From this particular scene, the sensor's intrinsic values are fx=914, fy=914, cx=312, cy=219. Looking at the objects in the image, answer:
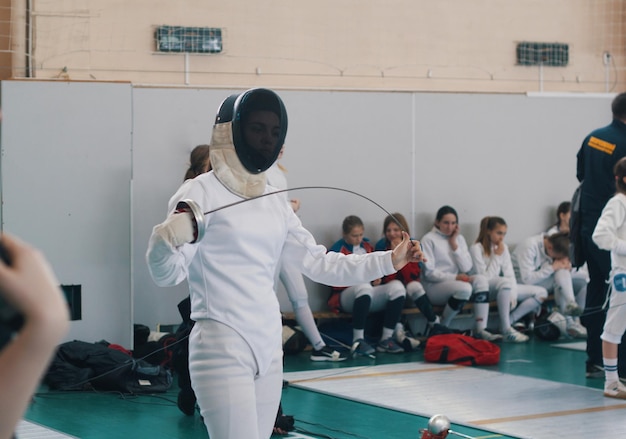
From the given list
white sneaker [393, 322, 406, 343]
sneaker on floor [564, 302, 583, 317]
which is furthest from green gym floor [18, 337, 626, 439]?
sneaker on floor [564, 302, 583, 317]

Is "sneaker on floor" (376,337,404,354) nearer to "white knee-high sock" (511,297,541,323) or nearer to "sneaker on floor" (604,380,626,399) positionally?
"white knee-high sock" (511,297,541,323)

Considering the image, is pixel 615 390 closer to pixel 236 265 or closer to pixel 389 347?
pixel 389 347

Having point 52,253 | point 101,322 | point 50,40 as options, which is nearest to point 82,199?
point 52,253

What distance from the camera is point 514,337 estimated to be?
7.08 m

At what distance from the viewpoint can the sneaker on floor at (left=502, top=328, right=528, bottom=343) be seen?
23.2 ft

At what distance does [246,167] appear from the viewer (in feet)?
8.34

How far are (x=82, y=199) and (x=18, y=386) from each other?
5.19m

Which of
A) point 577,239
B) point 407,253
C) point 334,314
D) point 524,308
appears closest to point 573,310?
point 524,308

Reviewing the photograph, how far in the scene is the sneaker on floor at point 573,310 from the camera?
7.07 meters

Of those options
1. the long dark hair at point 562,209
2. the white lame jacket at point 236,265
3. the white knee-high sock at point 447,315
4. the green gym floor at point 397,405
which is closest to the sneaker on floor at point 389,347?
the green gym floor at point 397,405

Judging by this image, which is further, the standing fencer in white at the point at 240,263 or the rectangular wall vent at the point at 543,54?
the rectangular wall vent at the point at 543,54

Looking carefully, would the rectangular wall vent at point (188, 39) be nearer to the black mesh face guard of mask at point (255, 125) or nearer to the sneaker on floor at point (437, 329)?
the sneaker on floor at point (437, 329)

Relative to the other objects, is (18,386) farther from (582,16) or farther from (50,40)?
(582,16)

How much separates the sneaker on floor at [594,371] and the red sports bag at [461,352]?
2.43 feet
